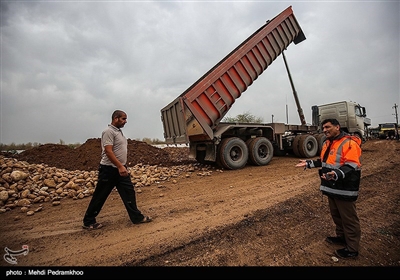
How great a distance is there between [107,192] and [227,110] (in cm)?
479

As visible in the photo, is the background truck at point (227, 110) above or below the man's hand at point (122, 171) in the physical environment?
above

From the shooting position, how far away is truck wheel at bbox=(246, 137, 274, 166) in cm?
693

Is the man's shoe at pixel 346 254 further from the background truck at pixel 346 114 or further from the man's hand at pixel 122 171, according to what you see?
the background truck at pixel 346 114

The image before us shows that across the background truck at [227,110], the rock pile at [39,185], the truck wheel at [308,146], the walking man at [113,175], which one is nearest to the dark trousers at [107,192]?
the walking man at [113,175]

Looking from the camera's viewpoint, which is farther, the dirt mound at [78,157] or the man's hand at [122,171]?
the dirt mound at [78,157]

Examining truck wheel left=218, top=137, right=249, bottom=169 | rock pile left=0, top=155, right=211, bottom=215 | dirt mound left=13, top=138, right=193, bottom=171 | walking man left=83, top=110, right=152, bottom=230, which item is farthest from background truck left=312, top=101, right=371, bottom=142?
walking man left=83, top=110, right=152, bottom=230

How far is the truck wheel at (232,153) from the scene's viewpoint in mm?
6344

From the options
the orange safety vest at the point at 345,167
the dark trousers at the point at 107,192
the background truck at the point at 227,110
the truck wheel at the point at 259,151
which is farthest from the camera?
the truck wheel at the point at 259,151

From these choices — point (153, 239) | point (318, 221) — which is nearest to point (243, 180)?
point (318, 221)

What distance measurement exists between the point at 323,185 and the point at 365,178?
12.3 feet

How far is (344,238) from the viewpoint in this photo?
7.16ft

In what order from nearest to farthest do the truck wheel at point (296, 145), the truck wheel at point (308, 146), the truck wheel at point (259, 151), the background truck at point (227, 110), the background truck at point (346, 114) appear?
1. the background truck at point (227, 110)
2. the truck wheel at point (259, 151)
3. the truck wheel at point (308, 146)
4. the truck wheel at point (296, 145)
5. the background truck at point (346, 114)

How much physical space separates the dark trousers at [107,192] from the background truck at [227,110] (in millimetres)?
3239

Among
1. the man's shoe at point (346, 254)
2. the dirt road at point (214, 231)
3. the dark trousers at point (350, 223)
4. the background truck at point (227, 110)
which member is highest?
the background truck at point (227, 110)
